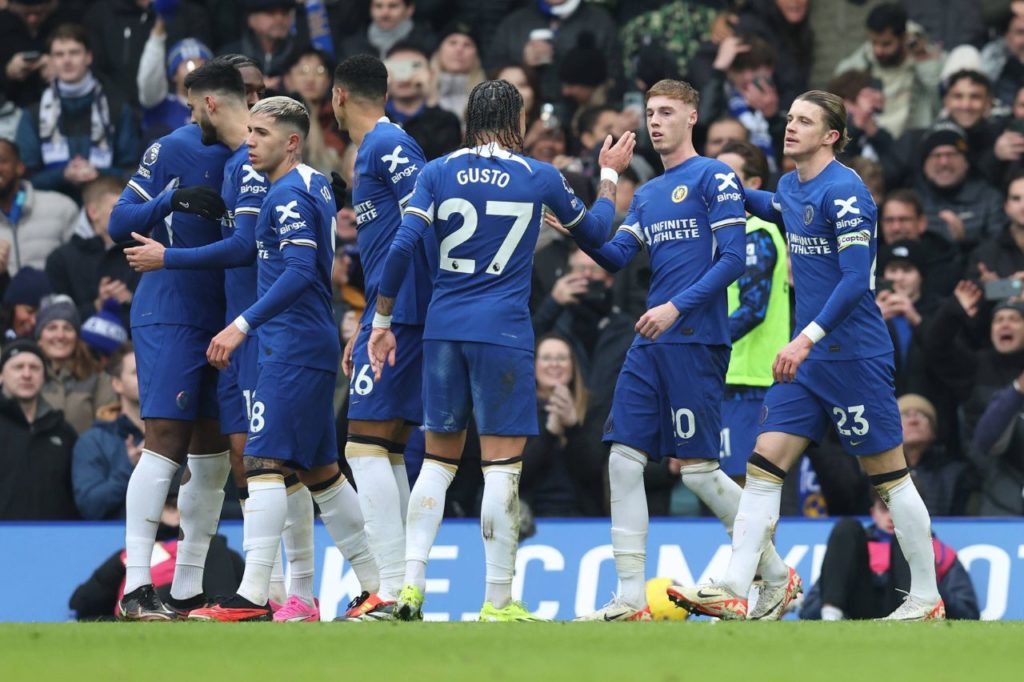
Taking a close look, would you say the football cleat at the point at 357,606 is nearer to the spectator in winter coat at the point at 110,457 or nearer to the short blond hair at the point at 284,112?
the short blond hair at the point at 284,112

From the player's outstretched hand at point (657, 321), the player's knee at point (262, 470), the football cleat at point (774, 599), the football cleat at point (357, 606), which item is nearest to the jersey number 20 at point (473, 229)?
the player's outstretched hand at point (657, 321)

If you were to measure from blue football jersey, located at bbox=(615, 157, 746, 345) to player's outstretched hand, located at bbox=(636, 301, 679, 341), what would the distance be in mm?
288

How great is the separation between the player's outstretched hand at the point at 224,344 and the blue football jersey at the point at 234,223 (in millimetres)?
634

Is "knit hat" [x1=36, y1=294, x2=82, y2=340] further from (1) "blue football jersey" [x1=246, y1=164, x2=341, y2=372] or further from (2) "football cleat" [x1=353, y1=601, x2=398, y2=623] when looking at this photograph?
(2) "football cleat" [x1=353, y1=601, x2=398, y2=623]

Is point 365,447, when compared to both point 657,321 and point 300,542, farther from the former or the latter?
point 657,321

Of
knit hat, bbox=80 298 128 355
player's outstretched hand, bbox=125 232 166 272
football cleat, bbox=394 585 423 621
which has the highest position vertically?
player's outstretched hand, bbox=125 232 166 272

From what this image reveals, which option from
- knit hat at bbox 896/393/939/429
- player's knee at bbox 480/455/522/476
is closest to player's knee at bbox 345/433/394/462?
player's knee at bbox 480/455/522/476

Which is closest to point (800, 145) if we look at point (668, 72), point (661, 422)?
point (661, 422)

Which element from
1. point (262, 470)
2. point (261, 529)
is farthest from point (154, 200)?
point (261, 529)

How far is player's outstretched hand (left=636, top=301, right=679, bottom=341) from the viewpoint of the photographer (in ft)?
31.8

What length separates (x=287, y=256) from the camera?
9820 mm

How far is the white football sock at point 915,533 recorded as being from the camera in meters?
9.88

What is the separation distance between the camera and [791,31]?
18.1 metres

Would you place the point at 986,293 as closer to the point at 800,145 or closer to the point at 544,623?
the point at 800,145
